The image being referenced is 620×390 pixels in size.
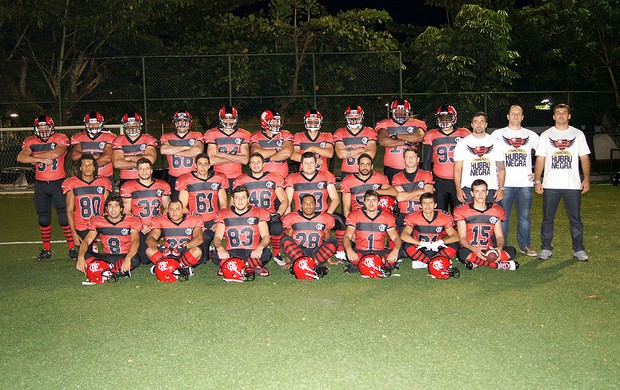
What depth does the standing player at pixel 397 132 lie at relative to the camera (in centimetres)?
843

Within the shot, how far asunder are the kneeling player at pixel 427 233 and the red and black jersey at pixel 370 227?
0.26 meters

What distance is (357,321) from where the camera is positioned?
5410 mm

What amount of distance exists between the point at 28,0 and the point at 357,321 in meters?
14.3

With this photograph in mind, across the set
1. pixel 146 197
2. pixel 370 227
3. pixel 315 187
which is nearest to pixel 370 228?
pixel 370 227

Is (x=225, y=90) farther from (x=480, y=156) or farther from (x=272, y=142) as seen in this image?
(x=480, y=156)

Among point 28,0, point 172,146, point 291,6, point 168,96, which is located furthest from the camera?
point 291,6

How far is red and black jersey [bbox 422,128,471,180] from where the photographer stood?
26.7ft

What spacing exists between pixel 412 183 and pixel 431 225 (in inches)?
30.1

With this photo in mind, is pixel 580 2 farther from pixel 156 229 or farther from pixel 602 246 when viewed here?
A: pixel 156 229

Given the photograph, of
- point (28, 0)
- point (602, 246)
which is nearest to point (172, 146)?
point (602, 246)

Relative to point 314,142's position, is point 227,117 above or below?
above

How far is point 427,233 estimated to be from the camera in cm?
764

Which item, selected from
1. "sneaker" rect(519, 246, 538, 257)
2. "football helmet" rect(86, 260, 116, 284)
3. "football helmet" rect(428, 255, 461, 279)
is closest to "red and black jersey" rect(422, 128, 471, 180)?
"sneaker" rect(519, 246, 538, 257)

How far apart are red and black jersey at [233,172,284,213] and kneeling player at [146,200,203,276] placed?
76 centimetres
